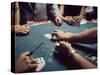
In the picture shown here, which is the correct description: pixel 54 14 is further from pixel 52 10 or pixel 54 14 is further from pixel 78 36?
pixel 78 36

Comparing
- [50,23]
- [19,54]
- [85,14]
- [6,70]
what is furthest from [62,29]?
[6,70]

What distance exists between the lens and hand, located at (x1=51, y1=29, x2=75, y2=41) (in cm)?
153

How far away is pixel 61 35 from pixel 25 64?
346 mm

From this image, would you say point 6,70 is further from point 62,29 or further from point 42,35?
point 62,29

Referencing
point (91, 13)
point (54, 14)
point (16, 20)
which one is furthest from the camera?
point (91, 13)

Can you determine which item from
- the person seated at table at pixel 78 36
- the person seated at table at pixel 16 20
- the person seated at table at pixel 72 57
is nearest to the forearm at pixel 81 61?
the person seated at table at pixel 72 57

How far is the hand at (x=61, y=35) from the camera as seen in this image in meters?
1.53

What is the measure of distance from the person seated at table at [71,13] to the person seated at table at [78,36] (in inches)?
3.8

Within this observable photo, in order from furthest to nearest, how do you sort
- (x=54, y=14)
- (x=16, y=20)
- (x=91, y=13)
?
(x=91, y=13) → (x=54, y=14) → (x=16, y=20)

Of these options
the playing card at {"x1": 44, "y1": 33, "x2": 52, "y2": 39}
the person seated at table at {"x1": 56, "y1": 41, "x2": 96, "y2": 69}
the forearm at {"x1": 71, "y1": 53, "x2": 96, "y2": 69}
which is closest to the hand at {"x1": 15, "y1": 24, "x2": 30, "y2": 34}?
the playing card at {"x1": 44, "y1": 33, "x2": 52, "y2": 39}

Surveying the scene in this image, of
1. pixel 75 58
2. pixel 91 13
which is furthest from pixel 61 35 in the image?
pixel 91 13

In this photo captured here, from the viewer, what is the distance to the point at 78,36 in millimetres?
1592

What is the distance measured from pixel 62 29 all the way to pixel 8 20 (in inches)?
15.9

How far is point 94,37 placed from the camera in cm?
164
